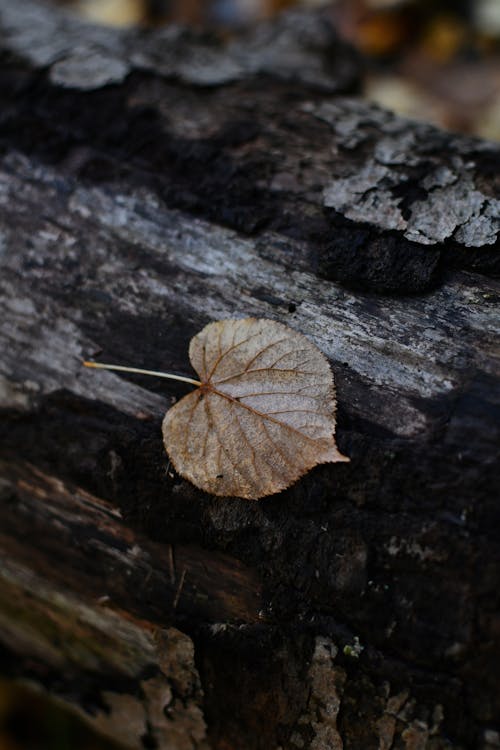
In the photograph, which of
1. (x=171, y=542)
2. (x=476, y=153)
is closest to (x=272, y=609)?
(x=171, y=542)

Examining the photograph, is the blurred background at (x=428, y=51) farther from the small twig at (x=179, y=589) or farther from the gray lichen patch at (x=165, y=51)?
the small twig at (x=179, y=589)

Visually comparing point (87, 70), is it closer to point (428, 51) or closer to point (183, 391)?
point (183, 391)

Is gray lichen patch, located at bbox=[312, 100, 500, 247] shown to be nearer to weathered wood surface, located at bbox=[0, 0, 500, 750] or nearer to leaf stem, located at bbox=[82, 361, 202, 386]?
weathered wood surface, located at bbox=[0, 0, 500, 750]

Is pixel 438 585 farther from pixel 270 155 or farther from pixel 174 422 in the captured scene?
pixel 270 155

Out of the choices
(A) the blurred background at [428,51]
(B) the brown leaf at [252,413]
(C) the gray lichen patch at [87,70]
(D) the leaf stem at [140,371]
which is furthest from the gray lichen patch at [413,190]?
(A) the blurred background at [428,51]

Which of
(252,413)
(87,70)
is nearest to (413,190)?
(252,413)
